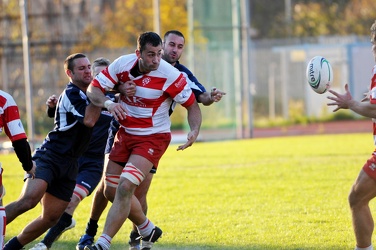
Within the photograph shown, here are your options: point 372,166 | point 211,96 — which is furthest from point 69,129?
point 372,166

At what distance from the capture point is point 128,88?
768cm

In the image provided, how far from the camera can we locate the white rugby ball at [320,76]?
805 centimetres

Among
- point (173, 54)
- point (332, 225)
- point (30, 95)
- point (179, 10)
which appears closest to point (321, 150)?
point (30, 95)

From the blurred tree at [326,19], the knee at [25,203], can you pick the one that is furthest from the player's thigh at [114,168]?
the blurred tree at [326,19]

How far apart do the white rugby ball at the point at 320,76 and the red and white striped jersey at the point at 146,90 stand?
124cm

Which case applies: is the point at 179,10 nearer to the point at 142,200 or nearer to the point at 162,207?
the point at 162,207

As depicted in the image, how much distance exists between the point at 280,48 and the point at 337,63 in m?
2.75

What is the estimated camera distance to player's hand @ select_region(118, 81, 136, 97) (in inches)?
303

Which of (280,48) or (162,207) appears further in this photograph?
(280,48)

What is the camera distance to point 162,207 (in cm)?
1156

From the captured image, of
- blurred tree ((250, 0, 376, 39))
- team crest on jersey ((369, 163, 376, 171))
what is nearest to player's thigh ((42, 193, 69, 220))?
team crest on jersey ((369, 163, 376, 171))

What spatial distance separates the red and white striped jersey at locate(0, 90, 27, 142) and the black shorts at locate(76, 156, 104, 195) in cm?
228

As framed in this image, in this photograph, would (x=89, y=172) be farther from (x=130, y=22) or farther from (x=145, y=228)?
(x=130, y=22)

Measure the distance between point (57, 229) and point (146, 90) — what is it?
1.94m
